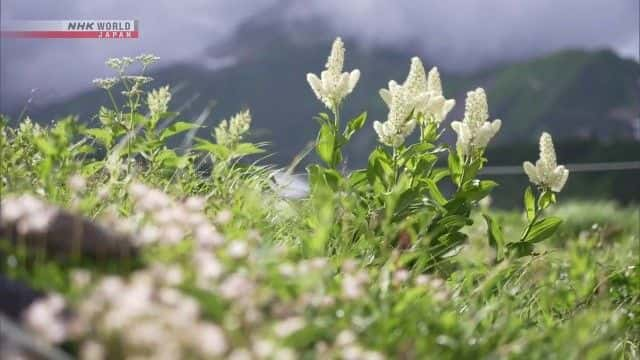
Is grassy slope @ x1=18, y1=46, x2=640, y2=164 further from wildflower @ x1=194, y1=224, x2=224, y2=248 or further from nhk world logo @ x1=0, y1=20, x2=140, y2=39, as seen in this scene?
wildflower @ x1=194, y1=224, x2=224, y2=248

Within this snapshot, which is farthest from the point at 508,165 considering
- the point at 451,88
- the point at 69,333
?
the point at 69,333

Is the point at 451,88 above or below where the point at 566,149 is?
above

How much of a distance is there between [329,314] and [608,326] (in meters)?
0.70

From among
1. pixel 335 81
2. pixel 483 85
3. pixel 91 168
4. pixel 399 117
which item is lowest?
pixel 91 168

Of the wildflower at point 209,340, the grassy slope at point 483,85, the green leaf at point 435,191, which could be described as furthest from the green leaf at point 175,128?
the grassy slope at point 483,85

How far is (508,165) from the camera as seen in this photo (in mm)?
10891

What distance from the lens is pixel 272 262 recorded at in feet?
6.13

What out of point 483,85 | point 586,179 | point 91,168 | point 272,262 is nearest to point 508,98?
point 483,85

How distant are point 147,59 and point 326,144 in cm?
64

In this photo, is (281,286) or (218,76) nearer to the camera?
(281,286)

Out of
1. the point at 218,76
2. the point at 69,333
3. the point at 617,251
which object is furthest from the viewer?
the point at 218,76

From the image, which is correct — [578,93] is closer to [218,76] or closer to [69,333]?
[218,76]

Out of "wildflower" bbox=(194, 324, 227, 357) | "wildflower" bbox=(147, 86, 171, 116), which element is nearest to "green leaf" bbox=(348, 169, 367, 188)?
"wildflower" bbox=(147, 86, 171, 116)

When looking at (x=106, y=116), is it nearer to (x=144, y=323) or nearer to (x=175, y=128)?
(x=175, y=128)
